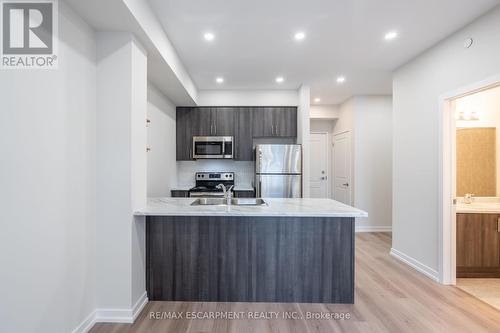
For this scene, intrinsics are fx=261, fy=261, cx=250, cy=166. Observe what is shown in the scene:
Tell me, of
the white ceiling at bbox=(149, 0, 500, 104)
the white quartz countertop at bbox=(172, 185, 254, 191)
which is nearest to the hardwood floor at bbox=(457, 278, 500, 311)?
the white ceiling at bbox=(149, 0, 500, 104)

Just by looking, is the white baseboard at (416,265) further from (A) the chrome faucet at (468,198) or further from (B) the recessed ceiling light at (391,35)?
(B) the recessed ceiling light at (391,35)

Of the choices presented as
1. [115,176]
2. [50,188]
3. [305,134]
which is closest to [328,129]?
[305,134]

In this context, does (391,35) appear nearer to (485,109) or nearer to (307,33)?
(307,33)

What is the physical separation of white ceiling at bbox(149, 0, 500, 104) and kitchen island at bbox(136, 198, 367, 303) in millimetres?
1800

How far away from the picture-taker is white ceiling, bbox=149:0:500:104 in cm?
230

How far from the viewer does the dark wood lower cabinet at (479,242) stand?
3.02m

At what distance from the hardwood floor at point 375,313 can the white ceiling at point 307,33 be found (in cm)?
269

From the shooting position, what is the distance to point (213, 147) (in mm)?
4750

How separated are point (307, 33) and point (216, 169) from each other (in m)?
3.08

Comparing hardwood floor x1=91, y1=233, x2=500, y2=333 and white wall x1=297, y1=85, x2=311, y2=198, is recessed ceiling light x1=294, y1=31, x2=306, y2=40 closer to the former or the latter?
white wall x1=297, y1=85, x2=311, y2=198

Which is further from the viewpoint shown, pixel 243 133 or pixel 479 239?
pixel 243 133

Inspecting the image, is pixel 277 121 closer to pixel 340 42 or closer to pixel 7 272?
pixel 340 42

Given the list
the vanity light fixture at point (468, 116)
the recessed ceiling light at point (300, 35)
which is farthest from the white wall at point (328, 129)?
the recessed ceiling light at point (300, 35)

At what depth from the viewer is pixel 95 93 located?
2145 millimetres
